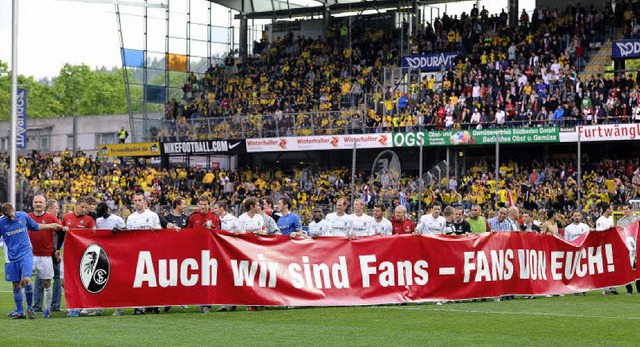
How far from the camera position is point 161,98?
190 ft

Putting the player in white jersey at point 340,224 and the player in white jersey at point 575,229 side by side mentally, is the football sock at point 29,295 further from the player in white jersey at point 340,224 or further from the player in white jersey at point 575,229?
the player in white jersey at point 575,229

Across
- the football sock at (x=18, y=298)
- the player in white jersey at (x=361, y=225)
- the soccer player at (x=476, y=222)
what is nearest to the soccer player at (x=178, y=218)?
the player in white jersey at (x=361, y=225)

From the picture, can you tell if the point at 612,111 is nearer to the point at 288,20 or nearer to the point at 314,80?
the point at 314,80

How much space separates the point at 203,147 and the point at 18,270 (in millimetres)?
34149

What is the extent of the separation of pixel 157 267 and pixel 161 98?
42026 mm

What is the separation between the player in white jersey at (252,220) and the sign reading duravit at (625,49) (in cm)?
2819

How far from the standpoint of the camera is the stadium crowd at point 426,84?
42062mm

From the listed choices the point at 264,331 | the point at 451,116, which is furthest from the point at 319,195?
the point at 264,331

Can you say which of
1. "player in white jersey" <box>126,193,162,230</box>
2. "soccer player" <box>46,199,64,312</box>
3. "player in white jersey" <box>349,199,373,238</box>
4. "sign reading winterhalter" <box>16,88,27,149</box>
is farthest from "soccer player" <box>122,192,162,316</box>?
"sign reading winterhalter" <box>16,88,27,149</box>

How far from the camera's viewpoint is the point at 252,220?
18562mm

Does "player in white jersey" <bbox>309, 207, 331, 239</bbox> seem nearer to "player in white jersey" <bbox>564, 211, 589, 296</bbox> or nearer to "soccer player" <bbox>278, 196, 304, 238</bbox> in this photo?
"soccer player" <bbox>278, 196, 304, 238</bbox>

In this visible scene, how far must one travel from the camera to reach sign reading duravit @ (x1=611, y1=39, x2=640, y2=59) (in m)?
43.1

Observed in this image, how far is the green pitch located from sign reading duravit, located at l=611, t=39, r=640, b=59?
26.7 m

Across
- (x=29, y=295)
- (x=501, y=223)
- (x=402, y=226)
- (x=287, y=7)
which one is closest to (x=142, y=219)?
(x=29, y=295)
